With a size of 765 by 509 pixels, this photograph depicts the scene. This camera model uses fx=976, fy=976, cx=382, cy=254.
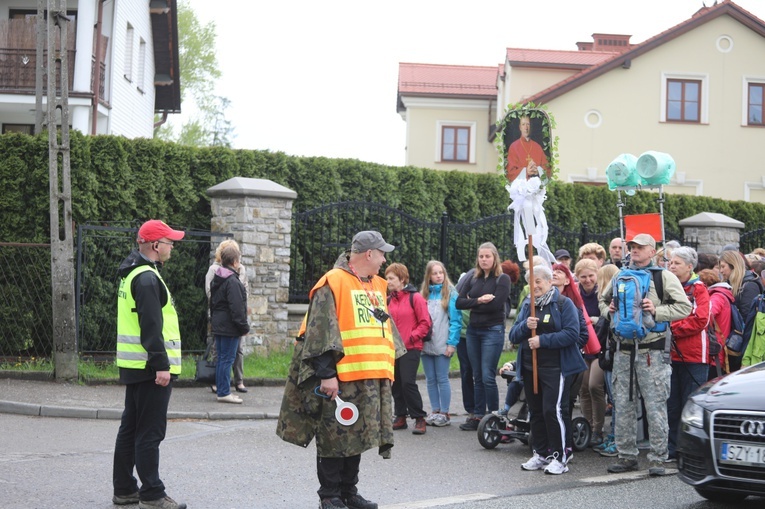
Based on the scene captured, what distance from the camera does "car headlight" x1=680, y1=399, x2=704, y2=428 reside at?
23.4 ft

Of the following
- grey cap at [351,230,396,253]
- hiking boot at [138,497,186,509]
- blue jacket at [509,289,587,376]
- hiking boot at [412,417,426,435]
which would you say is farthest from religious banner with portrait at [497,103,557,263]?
hiking boot at [138,497,186,509]

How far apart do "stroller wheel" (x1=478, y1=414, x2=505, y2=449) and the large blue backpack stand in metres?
1.62

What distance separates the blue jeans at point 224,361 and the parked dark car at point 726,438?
607cm

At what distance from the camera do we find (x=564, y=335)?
878 cm

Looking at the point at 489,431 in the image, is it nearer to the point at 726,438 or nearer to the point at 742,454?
the point at 726,438

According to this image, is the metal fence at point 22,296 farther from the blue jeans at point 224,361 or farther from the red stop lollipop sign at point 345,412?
the red stop lollipop sign at point 345,412

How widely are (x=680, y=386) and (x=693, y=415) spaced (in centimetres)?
225

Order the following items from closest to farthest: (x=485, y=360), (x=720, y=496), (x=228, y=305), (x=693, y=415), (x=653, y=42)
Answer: (x=693, y=415), (x=720, y=496), (x=485, y=360), (x=228, y=305), (x=653, y=42)

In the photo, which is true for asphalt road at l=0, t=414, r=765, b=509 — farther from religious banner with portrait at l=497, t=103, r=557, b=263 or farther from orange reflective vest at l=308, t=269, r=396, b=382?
religious banner with portrait at l=497, t=103, r=557, b=263

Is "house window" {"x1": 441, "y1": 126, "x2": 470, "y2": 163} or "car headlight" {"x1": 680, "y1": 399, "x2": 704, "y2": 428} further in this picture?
"house window" {"x1": 441, "y1": 126, "x2": 470, "y2": 163}

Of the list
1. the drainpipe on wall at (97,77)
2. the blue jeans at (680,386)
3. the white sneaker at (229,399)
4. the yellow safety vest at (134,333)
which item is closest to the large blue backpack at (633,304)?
the blue jeans at (680,386)

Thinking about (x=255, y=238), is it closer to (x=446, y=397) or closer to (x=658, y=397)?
(x=446, y=397)

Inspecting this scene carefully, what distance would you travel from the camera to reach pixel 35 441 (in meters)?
9.52

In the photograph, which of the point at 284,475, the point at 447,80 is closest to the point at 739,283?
the point at 284,475
